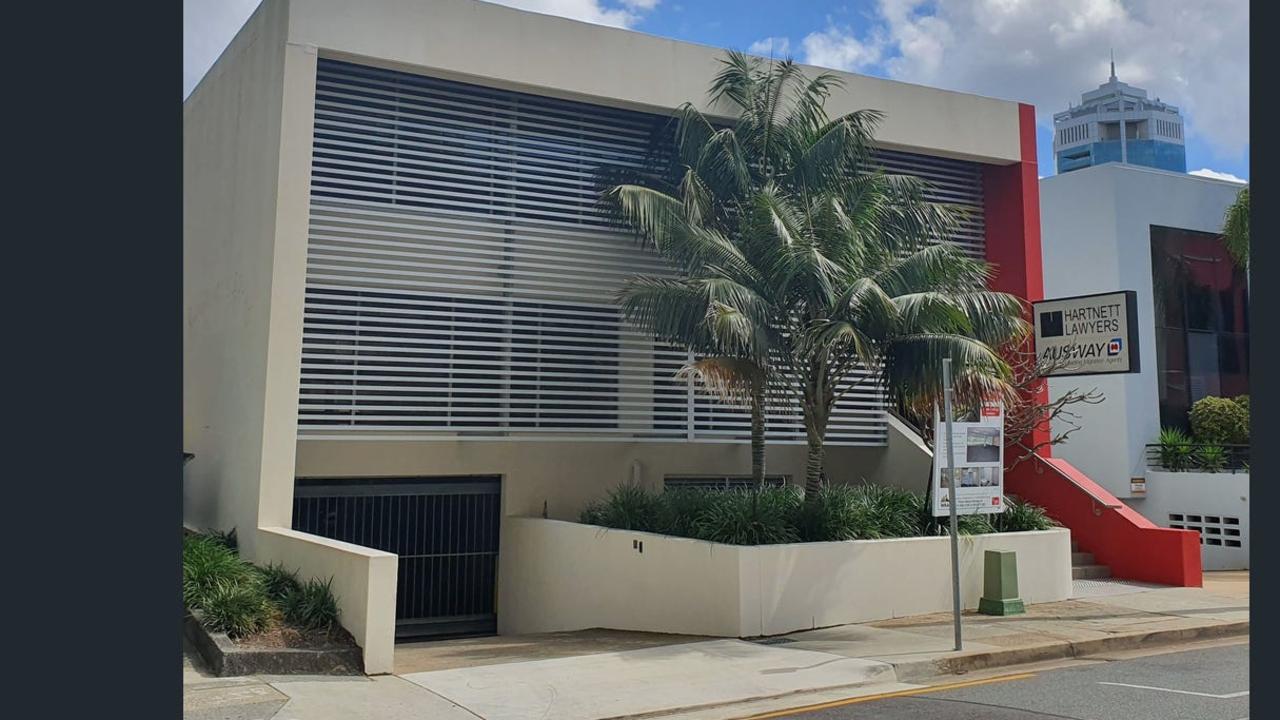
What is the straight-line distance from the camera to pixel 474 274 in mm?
15977

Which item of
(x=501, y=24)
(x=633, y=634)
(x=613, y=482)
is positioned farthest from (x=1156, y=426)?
(x=501, y=24)

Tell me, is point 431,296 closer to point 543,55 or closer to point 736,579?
point 543,55

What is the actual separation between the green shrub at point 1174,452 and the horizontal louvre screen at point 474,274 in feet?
31.3

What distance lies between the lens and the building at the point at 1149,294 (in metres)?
22.7

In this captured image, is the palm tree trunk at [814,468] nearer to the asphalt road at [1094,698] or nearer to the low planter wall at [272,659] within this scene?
the asphalt road at [1094,698]

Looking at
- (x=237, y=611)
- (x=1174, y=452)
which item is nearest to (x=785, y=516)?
(x=237, y=611)

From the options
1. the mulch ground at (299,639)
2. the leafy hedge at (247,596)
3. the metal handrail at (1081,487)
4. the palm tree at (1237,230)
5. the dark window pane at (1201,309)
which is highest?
the palm tree at (1237,230)

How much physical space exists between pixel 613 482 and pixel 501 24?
7.09 m

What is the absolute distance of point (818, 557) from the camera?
1320cm

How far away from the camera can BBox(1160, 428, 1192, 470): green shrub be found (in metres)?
22.2

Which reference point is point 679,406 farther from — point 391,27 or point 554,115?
point 391,27

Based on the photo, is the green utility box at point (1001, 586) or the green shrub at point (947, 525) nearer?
the green utility box at point (1001, 586)

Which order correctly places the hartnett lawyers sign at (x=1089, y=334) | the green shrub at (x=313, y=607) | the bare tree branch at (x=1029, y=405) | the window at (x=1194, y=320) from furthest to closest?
1. the window at (x=1194, y=320)
2. the bare tree branch at (x=1029, y=405)
3. the hartnett lawyers sign at (x=1089, y=334)
4. the green shrub at (x=313, y=607)

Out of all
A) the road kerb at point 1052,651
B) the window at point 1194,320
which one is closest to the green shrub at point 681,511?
the road kerb at point 1052,651
